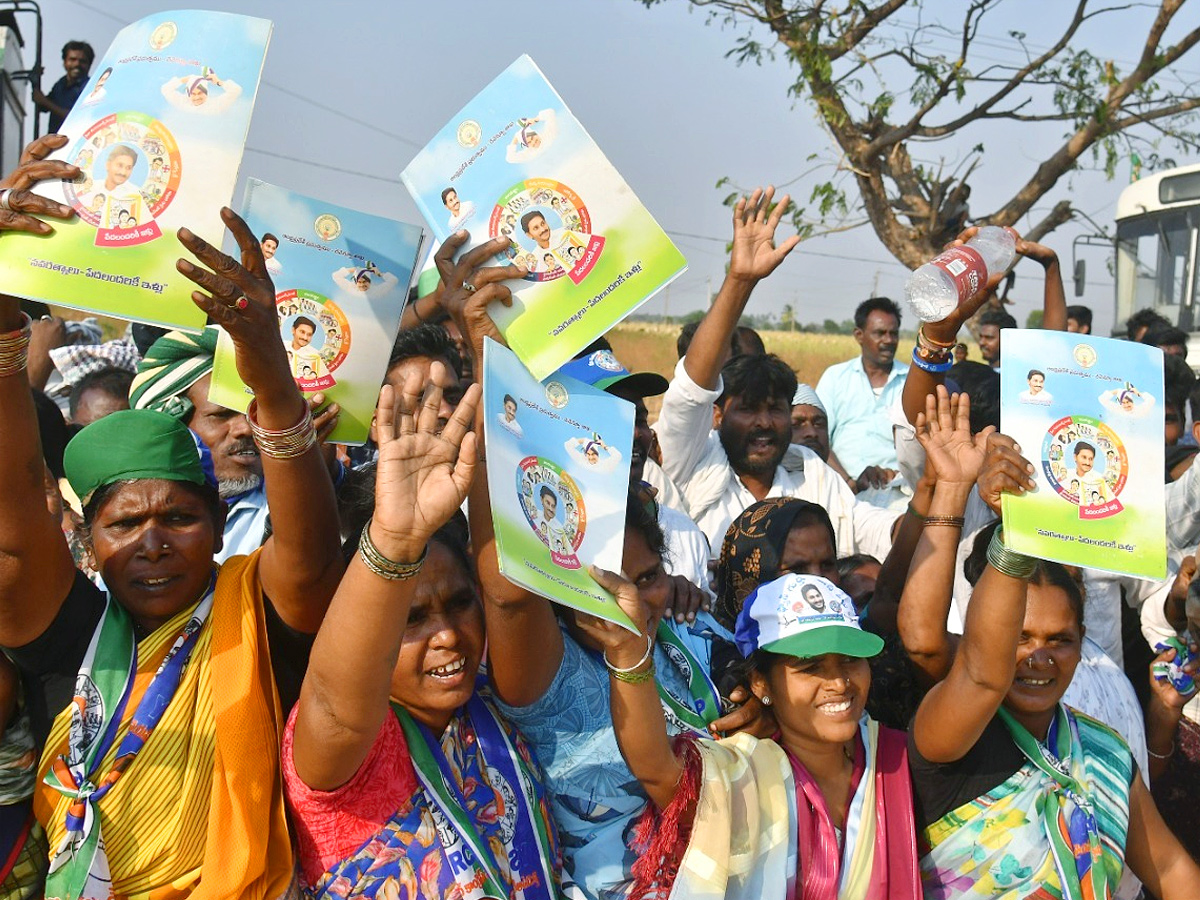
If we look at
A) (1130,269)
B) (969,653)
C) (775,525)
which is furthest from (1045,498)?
(1130,269)

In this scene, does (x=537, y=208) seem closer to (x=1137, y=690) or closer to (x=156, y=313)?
(x=156, y=313)

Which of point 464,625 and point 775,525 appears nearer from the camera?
point 464,625

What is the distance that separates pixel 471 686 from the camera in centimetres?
254

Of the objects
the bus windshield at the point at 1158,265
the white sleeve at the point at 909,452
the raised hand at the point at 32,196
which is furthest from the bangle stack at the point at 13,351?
the bus windshield at the point at 1158,265

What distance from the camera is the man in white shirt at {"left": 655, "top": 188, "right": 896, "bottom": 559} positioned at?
4.05m

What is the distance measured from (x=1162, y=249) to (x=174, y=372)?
8929mm

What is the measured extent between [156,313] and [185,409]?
136 cm

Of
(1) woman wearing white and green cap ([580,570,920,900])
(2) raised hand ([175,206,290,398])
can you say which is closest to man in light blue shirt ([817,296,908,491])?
(1) woman wearing white and green cap ([580,570,920,900])

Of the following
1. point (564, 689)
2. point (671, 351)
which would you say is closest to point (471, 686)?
point (564, 689)

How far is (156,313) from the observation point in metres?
2.36

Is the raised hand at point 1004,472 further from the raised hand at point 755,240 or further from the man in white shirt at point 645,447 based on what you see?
the man in white shirt at point 645,447

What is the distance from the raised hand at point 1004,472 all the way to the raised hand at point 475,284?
1161mm

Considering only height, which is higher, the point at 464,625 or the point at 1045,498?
the point at 1045,498

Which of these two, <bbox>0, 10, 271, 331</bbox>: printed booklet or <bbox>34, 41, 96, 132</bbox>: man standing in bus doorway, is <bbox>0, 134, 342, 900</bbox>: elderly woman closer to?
<bbox>0, 10, 271, 331</bbox>: printed booklet
